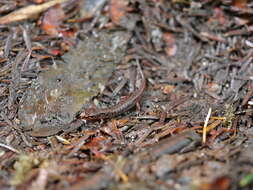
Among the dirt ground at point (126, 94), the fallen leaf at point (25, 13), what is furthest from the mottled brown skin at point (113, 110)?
the fallen leaf at point (25, 13)

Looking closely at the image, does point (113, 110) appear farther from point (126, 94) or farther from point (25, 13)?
point (25, 13)

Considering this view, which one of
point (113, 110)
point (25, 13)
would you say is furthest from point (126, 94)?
point (25, 13)

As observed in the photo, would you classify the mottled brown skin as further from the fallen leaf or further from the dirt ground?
the fallen leaf

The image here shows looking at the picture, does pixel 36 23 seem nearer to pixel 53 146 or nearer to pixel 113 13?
pixel 113 13

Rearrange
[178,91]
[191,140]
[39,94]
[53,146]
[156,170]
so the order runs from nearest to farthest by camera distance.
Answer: [156,170] < [191,140] < [53,146] < [39,94] < [178,91]

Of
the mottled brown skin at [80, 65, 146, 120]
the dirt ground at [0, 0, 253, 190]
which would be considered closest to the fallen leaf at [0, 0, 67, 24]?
the dirt ground at [0, 0, 253, 190]

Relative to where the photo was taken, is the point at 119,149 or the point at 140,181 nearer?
the point at 140,181

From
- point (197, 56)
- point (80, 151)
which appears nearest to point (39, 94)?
point (80, 151)

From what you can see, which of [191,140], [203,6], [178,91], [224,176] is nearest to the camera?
[224,176]

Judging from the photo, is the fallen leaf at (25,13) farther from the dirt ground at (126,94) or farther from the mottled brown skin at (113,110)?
the mottled brown skin at (113,110)
